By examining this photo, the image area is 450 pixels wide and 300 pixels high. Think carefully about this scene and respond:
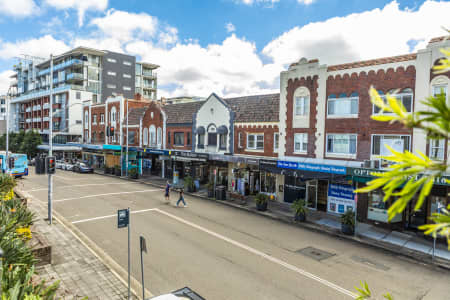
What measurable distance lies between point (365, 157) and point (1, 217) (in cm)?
1793

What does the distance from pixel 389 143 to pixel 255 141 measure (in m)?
10.5

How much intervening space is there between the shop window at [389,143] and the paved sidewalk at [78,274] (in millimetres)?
14507

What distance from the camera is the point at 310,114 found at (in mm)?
20609

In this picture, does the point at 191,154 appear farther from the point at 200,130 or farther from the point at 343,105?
the point at 343,105

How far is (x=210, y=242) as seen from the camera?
46.7 feet

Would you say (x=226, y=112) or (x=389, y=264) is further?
(x=226, y=112)

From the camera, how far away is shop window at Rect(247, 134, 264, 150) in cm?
2475

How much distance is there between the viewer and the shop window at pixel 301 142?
2109cm

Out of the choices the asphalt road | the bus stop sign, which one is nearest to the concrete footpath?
the asphalt road

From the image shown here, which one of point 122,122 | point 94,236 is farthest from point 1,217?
point 122,122

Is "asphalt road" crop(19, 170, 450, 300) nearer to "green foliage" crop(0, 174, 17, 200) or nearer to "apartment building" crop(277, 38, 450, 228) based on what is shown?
"green foliage" crop(0, 174, 17, 200)

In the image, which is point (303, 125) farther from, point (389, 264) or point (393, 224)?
point (389, 264)

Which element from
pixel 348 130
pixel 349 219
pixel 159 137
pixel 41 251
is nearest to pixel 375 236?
pixel 349 219

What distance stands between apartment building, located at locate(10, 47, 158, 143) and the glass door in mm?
50380
